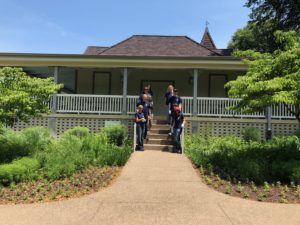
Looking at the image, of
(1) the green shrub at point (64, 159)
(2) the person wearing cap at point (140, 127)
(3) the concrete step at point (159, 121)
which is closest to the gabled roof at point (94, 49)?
(3) the concrete step at point (159, 121)

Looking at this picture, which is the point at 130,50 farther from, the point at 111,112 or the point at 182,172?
the point at 182,172

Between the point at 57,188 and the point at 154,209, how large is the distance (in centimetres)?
248

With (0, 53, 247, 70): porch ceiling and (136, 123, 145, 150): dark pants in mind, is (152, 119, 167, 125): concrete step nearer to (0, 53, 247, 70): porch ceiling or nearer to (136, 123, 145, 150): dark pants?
(0, 53, 247, 70): porch ceiling

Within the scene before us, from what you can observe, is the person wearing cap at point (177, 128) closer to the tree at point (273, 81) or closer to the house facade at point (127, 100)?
the tree at point (273, 81)

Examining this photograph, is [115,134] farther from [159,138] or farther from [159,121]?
[159,121]

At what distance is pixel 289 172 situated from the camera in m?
8.34

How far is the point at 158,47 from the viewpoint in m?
20.7

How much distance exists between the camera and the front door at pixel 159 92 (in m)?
19.2

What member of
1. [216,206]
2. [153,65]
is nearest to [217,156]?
[216,206]

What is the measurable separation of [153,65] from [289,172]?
349 inches

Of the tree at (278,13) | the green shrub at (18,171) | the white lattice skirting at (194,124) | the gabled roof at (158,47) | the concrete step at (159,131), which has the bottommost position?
the green shrub at (18,171)

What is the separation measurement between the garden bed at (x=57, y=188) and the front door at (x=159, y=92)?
10466 mm

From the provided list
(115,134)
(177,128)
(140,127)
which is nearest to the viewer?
(177,128)

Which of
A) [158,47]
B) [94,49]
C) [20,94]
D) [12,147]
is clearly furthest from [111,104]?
[94,49]
